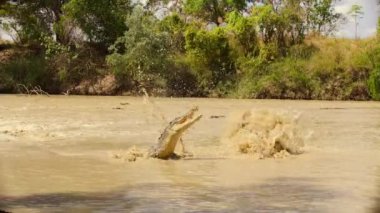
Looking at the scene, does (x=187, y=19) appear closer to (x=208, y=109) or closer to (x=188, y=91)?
(x=188, y=91)

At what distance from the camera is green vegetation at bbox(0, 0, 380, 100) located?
36.9 meters

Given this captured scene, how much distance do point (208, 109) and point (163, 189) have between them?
57.2 ft

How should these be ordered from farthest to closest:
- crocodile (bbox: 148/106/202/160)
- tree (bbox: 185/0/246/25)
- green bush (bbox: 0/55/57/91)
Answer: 1. tree (bbox: 185/0/246/25)
2. green bush (bbox: 0/55/57/91)
3. crocodile (bbox: 148/106/202/160)

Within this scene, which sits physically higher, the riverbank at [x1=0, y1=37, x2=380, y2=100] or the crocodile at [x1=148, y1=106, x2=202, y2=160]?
the riverbank at [x1=0, y1=37, x2=380, y2=100]

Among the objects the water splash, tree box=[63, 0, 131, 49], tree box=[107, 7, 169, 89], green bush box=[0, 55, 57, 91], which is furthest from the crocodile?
tree box=[63, 0, 131, 49]

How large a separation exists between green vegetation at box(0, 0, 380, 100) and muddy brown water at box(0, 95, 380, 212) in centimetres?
1870

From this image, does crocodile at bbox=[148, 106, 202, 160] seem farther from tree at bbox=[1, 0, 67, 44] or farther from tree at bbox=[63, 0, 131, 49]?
tree at bbox=[1, 0, 67, 44]

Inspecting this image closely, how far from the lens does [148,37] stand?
122 ft

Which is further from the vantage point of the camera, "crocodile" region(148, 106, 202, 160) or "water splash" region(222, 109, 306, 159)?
"water splash" region(222, 109, 306, 159)

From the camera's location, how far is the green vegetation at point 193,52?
36906 millimetres

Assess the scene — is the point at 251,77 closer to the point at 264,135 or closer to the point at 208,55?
the point at 208,55

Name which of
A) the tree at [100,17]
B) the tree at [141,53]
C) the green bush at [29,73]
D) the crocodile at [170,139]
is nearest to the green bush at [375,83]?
the tree at [141,53]

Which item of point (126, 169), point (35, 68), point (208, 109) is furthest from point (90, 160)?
point (35, 68)

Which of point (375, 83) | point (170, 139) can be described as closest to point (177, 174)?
point (170, 139)
